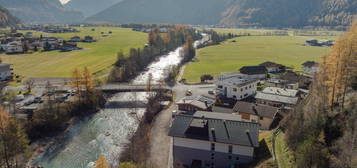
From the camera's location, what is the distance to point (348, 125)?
927 inches

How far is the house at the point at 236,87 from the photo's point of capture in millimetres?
54078

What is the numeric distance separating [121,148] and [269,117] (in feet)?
77.5

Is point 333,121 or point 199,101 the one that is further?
point 199,101

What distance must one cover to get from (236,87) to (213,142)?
2580cm

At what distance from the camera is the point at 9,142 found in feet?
99.5

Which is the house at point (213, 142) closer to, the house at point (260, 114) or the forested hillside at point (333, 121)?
the forested hillside at point (333, 121)

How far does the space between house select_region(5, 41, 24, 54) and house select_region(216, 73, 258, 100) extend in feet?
313

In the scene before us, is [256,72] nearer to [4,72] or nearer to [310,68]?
[310,68]

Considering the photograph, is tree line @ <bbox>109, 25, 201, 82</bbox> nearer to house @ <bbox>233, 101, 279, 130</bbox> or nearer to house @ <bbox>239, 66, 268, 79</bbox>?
house @ <bbox>239, 66, 268, 79</bbox>

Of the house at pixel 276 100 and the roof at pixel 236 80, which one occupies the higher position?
the roof at pixel 236 80

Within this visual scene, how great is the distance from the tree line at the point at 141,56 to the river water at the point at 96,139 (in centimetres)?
1757

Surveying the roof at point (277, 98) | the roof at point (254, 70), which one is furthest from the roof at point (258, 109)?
the roof at point (254, 70)

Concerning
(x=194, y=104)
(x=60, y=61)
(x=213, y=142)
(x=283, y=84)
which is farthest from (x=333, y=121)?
(x=60, y=61)

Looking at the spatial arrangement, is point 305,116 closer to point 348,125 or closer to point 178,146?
point 348,125
